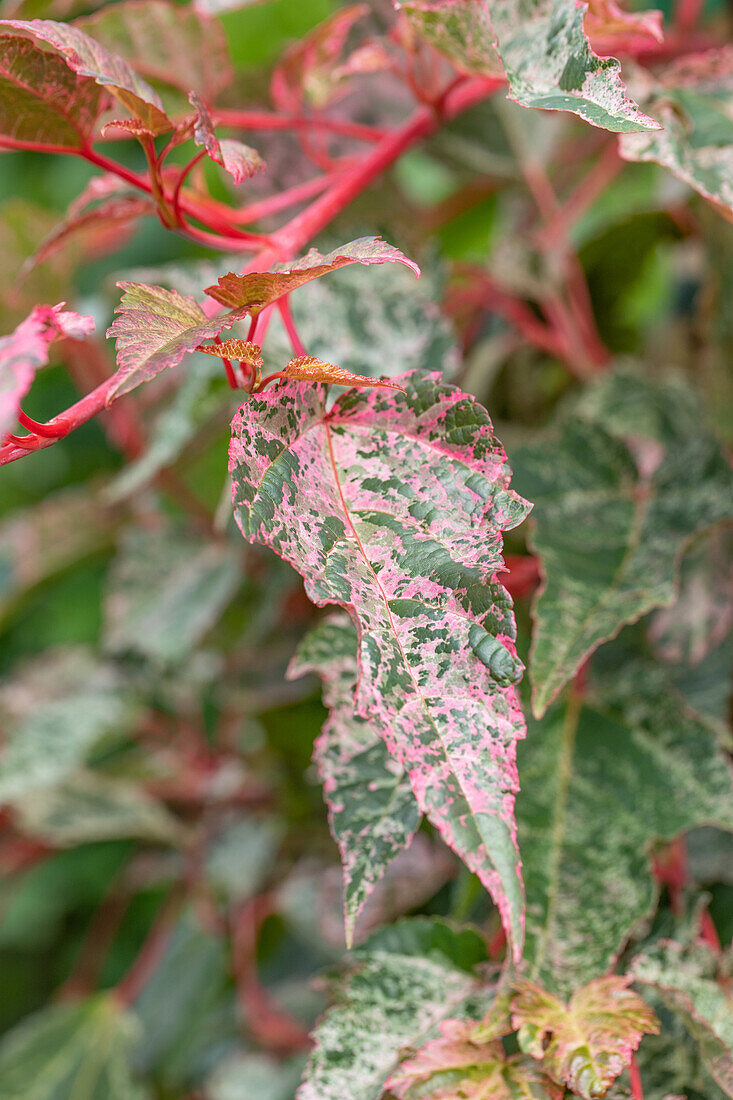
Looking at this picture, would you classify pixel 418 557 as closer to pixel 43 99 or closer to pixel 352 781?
A: pixel 352 781

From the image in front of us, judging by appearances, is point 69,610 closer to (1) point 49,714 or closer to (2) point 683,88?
(1) point 49,714

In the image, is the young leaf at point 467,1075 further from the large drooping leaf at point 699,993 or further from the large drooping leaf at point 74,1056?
the large drooping leaf at point 74,1056

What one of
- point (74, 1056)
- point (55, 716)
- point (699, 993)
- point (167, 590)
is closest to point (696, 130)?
point (699, 993)

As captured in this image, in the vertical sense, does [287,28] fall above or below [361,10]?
above

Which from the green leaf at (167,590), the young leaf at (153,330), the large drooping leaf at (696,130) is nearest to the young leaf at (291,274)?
the young leaf at (153,330)

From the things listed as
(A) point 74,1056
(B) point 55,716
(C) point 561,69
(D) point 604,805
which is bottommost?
(A) point 74,1056

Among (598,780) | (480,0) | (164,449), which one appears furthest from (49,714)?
(480,0)
